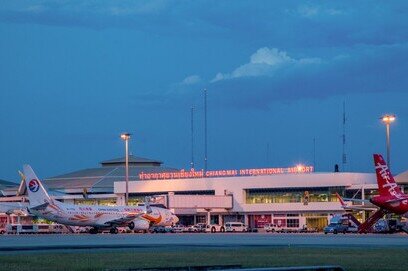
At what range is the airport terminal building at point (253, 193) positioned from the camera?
5802 inches

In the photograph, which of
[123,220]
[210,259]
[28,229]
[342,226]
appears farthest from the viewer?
[28,229]

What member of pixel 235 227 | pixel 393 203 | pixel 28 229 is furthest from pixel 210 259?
pixel 235 227

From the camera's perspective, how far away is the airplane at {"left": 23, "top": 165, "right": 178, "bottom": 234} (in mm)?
122625

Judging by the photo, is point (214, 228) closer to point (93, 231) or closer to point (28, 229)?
point (93, 231)

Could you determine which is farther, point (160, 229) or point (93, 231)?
point (160, 229)

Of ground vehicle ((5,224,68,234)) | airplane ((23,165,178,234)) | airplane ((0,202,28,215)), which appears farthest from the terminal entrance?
airplane ((0,202,28,215))

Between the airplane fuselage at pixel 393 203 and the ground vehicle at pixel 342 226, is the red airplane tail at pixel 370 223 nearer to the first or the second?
the ground vehicle at pixel 342 226

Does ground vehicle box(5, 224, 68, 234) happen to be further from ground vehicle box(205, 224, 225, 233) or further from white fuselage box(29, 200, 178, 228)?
ground vehicle box(205, 224, 225, 233)

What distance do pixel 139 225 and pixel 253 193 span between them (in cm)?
3034

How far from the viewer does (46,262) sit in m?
44.0

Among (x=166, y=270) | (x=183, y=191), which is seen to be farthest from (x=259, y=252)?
(x=183, y=191)

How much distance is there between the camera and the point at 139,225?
432 ft

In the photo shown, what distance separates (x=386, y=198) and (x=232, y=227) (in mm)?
53885

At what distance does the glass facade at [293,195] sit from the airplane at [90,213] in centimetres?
2249
